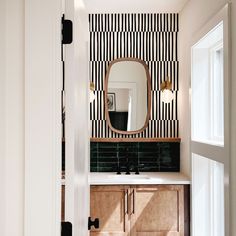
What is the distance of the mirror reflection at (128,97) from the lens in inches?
169

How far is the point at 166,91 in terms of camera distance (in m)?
4.16

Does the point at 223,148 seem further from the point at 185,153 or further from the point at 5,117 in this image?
the point at 5,117

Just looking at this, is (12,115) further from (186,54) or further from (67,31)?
(186,54)

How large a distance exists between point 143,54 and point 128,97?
555 millimetres

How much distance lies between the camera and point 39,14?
1.09 metres

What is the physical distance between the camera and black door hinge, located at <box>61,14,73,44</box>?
1.16 m

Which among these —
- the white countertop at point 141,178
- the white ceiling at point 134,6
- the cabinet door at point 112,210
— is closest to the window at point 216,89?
the white countertop at point 141,178

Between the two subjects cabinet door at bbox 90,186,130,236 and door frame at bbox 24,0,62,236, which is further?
cabinet door at bbox 90,186,130,236

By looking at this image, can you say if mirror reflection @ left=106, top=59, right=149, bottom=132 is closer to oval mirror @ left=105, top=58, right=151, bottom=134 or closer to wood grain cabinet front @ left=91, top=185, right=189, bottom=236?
oval mirror @ left=105, top=58, right=151, bottom=134

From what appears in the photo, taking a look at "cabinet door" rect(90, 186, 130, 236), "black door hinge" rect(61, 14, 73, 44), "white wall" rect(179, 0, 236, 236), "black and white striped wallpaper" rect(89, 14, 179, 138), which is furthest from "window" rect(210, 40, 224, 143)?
"black door hinge" rect(61, 14, 73, 44)

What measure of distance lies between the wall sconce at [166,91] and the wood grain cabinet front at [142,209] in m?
1.10

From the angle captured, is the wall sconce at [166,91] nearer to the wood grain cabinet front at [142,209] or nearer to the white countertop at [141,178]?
the white countertop at [141,178]

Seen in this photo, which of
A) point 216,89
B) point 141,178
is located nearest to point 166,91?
point 216,89

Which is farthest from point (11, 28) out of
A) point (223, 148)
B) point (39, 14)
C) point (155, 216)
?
point (155, 216)
